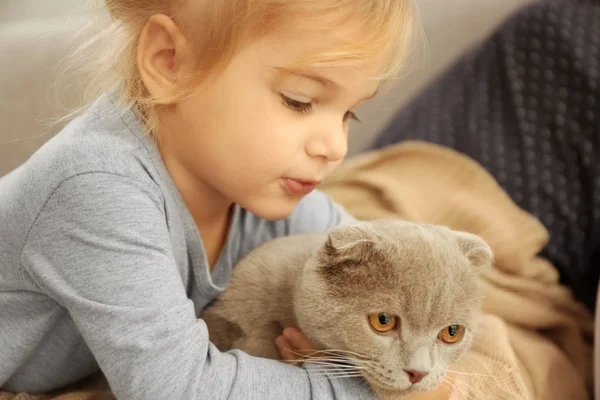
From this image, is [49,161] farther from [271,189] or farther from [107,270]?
[271,189]

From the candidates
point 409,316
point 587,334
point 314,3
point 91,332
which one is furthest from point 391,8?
point 587,334

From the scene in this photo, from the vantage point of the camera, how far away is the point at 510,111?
4.54ft

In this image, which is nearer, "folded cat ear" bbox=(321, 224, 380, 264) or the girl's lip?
"folded cat ear" bbox=(321, 224, 380, 264)

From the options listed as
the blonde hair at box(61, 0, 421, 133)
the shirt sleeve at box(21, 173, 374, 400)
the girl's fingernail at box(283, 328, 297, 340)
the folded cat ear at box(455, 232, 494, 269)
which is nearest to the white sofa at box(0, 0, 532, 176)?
the blonde hair at box(61, 0, 421, 133)

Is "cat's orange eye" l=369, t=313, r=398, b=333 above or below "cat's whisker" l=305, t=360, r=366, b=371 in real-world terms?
above

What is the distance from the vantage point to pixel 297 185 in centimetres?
88

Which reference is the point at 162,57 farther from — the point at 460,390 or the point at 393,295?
the point at 460,390

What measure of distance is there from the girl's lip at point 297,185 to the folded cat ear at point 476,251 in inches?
8.8

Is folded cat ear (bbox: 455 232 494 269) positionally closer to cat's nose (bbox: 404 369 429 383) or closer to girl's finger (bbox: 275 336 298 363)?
cat's nose (bbox: 404 369 429 383)

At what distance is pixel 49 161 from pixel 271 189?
0.30m

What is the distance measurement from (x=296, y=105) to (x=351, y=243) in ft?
0.66

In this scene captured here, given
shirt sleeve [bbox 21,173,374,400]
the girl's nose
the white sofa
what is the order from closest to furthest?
shirt sleeve [bbox 21,173,374,400], the girl's nose, the white sofa

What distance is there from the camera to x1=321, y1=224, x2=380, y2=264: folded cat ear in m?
0.76

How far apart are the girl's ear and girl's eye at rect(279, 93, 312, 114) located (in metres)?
0.13
